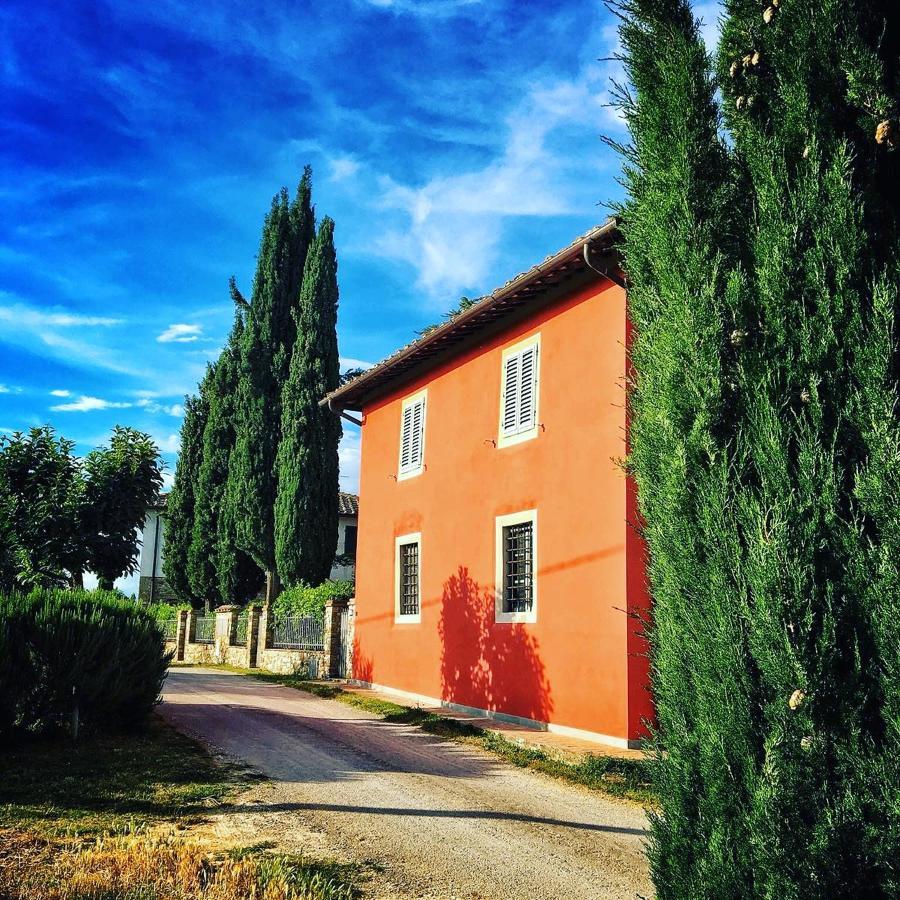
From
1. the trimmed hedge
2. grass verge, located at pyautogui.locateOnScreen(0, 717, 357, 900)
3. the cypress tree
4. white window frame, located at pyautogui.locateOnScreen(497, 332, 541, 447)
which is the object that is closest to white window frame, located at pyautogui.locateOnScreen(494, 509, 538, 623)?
white window frame, located at pyautogui.locateOnScreen(497, 332, 541, 447)

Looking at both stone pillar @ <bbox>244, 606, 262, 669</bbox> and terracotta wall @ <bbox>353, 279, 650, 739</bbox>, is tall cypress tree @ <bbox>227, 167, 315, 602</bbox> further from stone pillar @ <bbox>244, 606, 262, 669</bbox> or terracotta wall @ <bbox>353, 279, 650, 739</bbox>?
terracotta wall @ <bbox>353, 279, 650, 739</bbox>

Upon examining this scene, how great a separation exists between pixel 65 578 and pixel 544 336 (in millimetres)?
7803

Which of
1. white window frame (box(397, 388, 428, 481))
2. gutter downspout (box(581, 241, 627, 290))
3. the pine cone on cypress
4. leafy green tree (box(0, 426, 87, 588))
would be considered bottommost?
leafy green tree (box(0, 426, 87, 588))

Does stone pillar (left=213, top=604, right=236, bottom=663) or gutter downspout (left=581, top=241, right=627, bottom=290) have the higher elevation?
gutter downspout (left=581, top=241, right=627, bottom=290)

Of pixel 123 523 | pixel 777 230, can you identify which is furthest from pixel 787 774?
pixel 123 523

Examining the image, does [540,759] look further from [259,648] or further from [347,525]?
[347,525]

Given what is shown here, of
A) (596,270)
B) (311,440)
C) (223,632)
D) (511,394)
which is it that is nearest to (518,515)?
(511,394)

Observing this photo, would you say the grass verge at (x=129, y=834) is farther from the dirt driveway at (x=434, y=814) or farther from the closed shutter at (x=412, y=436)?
the closed shutter at (x=412, y=436)

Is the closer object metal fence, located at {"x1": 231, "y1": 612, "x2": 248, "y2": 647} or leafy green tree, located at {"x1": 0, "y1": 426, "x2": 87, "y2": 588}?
leafy green tree, located at {"x1": 0, "y1": 426, "x2": 87, "y2": 588}

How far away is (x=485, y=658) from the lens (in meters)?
13.2

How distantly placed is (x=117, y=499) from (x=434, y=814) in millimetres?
7361

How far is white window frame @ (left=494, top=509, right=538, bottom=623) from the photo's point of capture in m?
12.3

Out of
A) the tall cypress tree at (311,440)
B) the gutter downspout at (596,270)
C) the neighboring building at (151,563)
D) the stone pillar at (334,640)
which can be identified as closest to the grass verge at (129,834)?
the gutter downspout at (596,270)

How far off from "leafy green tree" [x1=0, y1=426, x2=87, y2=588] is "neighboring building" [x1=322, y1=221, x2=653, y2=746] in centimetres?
604
